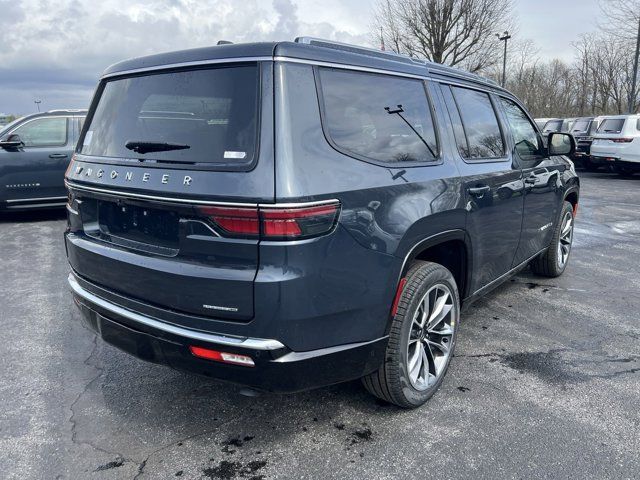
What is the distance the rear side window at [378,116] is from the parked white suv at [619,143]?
14.2 m

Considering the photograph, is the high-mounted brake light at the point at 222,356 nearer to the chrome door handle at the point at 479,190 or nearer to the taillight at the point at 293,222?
the taillight at the point at 293,222

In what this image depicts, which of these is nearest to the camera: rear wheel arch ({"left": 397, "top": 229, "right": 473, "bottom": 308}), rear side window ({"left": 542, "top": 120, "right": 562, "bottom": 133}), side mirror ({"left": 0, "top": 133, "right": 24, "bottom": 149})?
rear wheel arch ({"left": 397, "top": 229, "right": 473, "bottom": 308})

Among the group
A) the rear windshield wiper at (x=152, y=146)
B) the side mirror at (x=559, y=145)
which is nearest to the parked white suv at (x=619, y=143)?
the side mirror at (x=559, y=145)

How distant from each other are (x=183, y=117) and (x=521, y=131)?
9.88ft

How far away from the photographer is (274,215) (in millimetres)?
2051

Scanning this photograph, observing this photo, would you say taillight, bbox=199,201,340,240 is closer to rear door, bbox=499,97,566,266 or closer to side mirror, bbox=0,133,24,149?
rear door, bbox=499,97,566,266

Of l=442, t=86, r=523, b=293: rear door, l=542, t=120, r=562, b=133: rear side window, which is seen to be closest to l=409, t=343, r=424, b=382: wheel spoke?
l=442, t=86, r=523, b=293: rear door

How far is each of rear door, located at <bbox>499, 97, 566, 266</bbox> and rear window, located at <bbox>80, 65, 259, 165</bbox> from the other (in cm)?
252

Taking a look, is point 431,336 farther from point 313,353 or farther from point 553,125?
point 553,125

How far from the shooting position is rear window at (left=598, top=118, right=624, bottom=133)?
14781mm

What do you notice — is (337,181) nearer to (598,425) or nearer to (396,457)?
(396,457)

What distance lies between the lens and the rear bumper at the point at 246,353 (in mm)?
2172

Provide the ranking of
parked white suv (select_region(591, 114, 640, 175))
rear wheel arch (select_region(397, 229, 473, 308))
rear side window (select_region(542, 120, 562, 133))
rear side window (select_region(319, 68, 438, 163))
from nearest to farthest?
1. rear side window (select_region(319, 68, 438, 163))
2. rear wheel arch (select_region(397, 229, 473, 308))
3. parked white suv (select_region(591, 114, 640, 175))
4. rear side window (select_region(542, 120, 562, 133))

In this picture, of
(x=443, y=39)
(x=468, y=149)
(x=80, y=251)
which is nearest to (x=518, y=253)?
(x=468, y=149)
